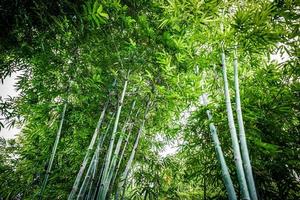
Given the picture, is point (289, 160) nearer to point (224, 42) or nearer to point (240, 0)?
point (224, 42)

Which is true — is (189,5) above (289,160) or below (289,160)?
above

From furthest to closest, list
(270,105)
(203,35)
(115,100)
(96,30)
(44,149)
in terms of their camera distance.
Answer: (115,100)
(44,149)
(96,30)
(270,105)
(203,35)

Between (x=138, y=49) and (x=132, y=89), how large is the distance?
2.93ft

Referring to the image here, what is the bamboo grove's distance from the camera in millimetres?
2373

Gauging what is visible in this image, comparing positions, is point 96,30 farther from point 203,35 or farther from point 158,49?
point 203,35

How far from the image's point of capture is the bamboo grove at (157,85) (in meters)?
2.37

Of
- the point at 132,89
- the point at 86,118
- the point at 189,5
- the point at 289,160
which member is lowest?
the point at 289,160

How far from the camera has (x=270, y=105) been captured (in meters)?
2.86

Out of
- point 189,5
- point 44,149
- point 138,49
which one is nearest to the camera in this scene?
point 189,5

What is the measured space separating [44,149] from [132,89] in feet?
5.71

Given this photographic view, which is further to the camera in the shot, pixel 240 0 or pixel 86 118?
pixel 86 118

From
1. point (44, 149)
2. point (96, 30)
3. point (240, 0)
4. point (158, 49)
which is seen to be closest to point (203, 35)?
point (240, 0)

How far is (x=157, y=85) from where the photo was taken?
3057mm

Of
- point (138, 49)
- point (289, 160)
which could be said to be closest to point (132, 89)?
point (138, 49)
